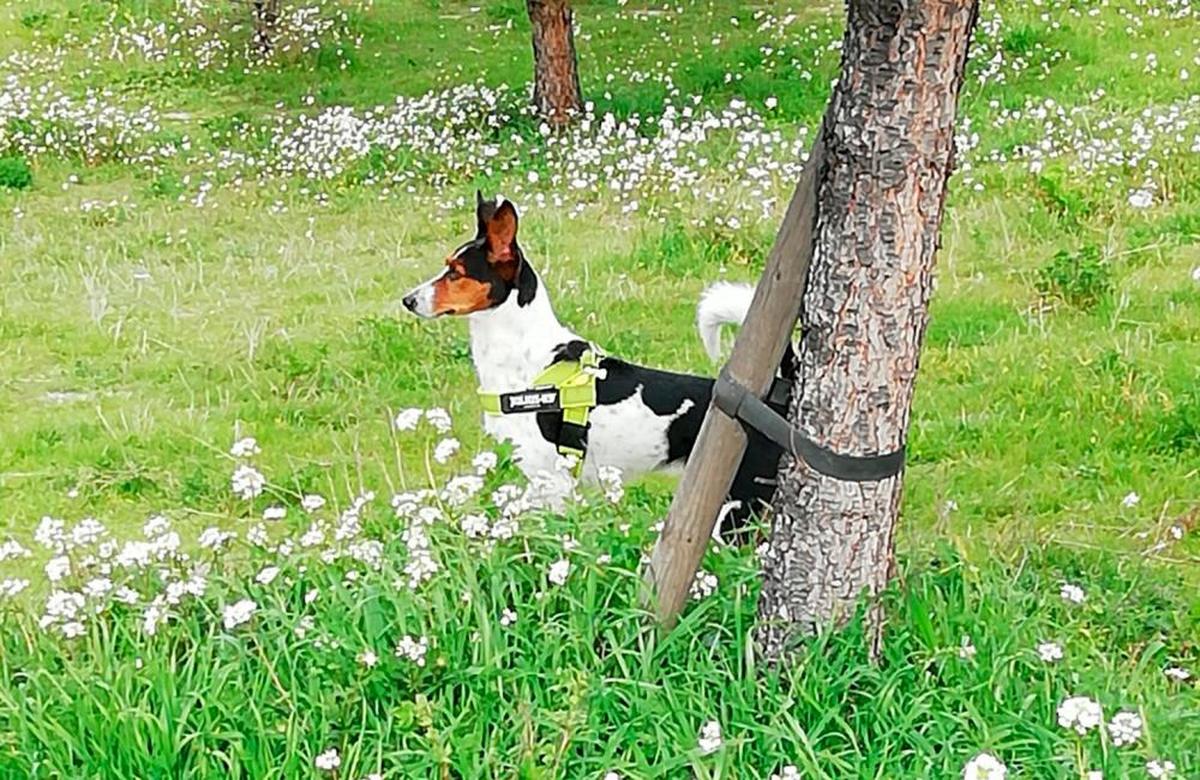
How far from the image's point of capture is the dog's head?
515 cm

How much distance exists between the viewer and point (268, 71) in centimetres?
1686

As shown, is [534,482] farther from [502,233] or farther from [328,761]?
[328,761]

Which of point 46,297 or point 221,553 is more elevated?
point 221,553

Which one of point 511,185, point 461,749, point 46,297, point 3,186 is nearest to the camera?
point 461,749

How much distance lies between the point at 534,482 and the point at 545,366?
93 cm

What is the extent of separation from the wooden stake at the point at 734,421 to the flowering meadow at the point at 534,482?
0.49ft

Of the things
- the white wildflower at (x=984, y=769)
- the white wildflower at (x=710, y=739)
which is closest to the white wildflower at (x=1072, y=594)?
the white wildflower at (x=984, y=769)

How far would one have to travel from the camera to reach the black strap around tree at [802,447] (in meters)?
3.42

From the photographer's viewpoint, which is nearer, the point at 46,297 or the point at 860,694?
the point at 860,694

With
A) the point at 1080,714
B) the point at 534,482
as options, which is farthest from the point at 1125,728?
the point at 534,482

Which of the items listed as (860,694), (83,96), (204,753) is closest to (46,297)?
(204,753)

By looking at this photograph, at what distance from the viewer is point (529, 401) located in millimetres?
4969

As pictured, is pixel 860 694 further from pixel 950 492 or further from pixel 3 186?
pixel 3 186

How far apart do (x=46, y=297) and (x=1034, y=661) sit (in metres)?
7.36
